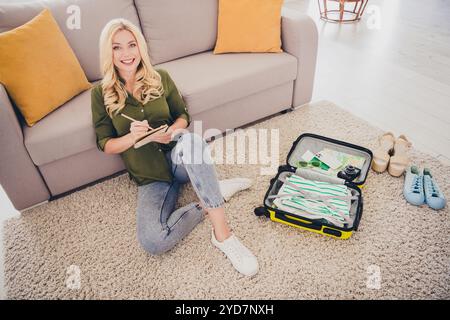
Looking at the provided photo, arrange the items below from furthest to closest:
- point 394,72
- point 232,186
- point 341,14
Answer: point 341,14, point 394,72, point 232,186

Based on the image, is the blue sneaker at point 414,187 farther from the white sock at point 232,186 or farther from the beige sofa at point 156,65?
the beige sofa at point 156,65

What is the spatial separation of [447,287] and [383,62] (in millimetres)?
2294

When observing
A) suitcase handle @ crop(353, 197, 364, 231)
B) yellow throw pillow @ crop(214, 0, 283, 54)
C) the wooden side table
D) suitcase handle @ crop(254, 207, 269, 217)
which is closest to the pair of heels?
suitcase handle @ crop(353, 197, 364, 231)

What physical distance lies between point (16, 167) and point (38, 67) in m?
0.51

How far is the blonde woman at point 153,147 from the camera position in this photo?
4.48ft

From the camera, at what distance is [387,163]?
6.14 ft

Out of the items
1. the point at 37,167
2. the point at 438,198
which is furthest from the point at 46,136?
the point at 438,198

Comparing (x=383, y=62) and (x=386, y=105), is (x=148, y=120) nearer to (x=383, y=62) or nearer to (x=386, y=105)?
(x=386, y=105)

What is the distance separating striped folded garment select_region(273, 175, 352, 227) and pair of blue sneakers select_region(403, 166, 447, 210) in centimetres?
34

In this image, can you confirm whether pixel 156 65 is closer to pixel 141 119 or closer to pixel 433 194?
pixel 141 119

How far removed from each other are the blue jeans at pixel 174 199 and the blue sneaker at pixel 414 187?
1.00 metres

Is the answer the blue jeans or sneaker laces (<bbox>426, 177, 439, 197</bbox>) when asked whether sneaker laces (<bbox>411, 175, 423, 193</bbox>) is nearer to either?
sneaker laces (<bbox>426, 177, 439, 197</bbox>)

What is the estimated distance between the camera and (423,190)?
5.63 feet

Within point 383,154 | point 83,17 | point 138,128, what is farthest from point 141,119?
point 383,154
